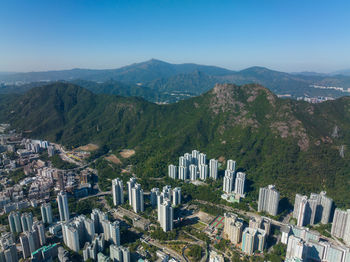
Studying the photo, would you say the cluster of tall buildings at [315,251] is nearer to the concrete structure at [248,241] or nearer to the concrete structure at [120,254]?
the concrete structure at [248,241]

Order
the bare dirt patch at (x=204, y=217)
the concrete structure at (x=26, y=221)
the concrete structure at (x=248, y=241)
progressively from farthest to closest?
Answer: the bare dirt patch at (x=204, y=217) < the concrete structure at (x=26, y=221) < the concrete structure at (x=248, y=241)

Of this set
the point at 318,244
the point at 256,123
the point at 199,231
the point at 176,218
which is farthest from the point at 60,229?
the point at 256,123

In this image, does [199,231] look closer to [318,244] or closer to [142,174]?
[318,244]

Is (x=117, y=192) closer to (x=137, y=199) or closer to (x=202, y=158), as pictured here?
(x=137, y=199)

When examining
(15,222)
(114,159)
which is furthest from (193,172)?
(15,222)

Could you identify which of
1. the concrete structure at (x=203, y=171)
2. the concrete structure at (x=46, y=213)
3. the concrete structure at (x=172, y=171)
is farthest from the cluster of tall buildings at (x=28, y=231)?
the concrete structure at (x=203, y=171)
